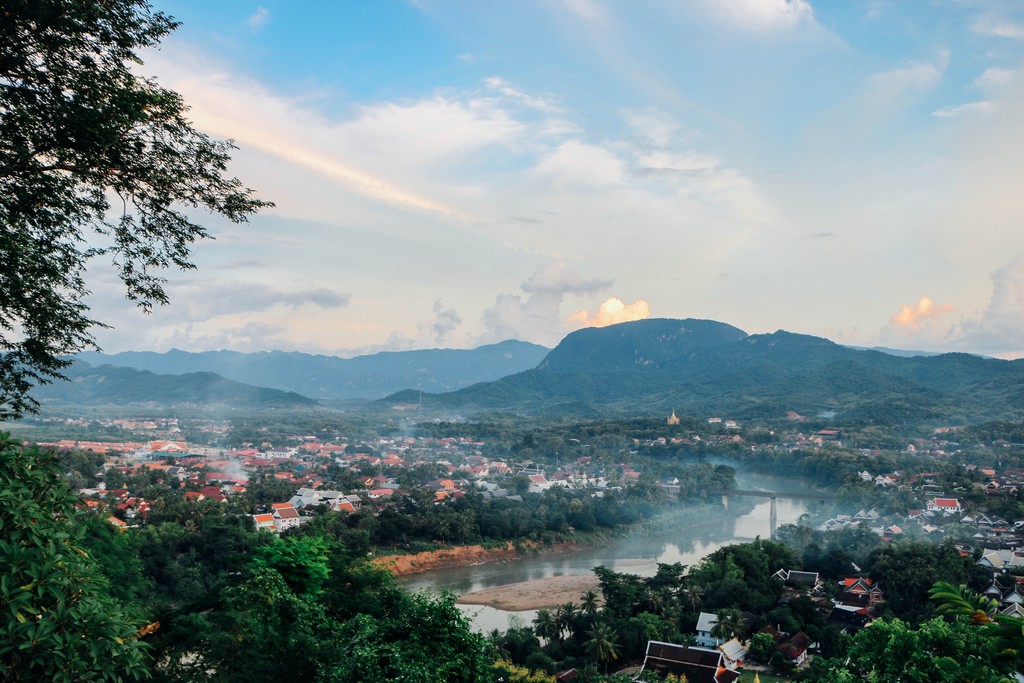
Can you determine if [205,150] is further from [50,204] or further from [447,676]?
[447,676]

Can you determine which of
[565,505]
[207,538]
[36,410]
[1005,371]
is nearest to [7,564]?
[36,410]

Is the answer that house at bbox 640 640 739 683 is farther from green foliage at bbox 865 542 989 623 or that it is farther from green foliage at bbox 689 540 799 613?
green foliage at bbox 865 542 989 623

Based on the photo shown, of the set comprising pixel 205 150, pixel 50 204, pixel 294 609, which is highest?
pixel 205 150

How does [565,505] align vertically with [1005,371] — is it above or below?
below

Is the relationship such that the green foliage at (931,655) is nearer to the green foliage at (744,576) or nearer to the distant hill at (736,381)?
the green foliage at (744,576)

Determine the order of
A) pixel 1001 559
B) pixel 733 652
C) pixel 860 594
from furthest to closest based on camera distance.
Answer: pixel 1001 559 < pixel 860 594 < pixel 733 652

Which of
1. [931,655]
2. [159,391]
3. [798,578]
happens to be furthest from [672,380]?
[931,655]

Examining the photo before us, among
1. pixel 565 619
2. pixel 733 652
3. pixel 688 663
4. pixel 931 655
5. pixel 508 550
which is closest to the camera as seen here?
pixel 931 655

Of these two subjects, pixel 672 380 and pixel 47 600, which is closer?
pixel 47 600

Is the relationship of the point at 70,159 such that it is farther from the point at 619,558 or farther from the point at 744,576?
the point at 619,558
